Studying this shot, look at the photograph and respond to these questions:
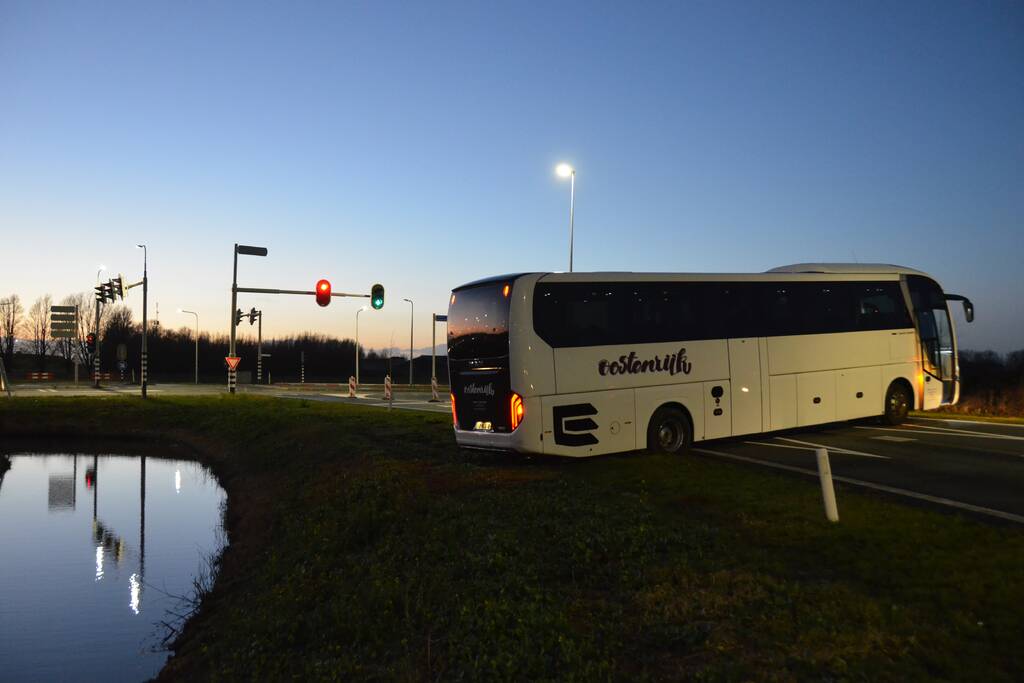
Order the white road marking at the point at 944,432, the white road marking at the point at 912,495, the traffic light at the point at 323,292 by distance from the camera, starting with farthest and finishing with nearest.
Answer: the traffic light at the point at 323,292 < the white road marking at the point at 944,432 < the white road marking at the point at 912,495

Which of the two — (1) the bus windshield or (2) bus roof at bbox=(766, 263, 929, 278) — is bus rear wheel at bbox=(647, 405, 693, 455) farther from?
(1) the bus windshield

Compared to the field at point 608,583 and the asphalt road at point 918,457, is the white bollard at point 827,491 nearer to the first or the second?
the field at point 608,583

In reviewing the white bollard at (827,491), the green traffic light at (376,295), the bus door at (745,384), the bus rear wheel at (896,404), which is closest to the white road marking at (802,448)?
the bus door at (745,384)

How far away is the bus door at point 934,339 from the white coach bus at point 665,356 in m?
0.72

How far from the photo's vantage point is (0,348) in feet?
330

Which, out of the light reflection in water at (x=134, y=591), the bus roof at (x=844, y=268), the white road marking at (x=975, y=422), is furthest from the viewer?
the white road marking at (x=975, y=422)

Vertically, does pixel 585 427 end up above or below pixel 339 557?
above

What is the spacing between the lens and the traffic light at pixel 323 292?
28688mm

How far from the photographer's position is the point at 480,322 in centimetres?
1276

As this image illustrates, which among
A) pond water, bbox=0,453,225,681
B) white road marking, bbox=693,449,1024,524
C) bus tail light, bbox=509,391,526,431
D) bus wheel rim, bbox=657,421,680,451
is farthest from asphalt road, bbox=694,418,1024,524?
pond water, bbox=0,453,225,681

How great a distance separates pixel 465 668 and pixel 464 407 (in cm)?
753

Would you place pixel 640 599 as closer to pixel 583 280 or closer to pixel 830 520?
pixel 830 520

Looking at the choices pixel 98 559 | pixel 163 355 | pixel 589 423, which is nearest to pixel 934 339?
pixel 589 423

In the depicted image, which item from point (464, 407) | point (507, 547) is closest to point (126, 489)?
point (464, 407)
